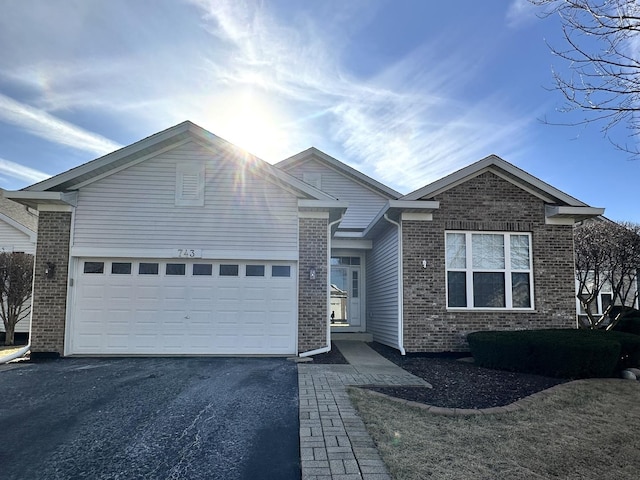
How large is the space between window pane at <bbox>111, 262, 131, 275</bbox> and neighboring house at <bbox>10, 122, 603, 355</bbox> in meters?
0.03

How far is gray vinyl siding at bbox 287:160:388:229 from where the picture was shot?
15.9 metres

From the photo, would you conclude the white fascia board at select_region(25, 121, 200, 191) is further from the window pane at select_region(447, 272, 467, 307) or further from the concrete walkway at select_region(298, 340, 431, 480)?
the window pane at select_region(447, 272, 467, 307)

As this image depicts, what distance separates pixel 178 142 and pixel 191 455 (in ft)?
26.6

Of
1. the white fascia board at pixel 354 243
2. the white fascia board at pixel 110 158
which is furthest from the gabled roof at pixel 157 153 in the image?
the white fascia board at pixel 354 243

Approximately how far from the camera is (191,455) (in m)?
4.28

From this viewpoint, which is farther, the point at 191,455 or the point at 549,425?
the point at 549,425

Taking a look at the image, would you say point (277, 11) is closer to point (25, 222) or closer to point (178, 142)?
point (178, 142)

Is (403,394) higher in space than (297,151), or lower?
lower

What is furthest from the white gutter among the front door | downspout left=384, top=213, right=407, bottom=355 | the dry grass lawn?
the front door

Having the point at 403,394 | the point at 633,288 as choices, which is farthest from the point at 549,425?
the point at 633,288

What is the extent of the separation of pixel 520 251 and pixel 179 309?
855cm

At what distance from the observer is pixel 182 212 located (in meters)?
10.3

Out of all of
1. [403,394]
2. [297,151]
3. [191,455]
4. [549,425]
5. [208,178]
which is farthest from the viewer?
[297,151]

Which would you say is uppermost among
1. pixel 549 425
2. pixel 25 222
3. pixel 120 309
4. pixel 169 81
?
pixel 169 81
